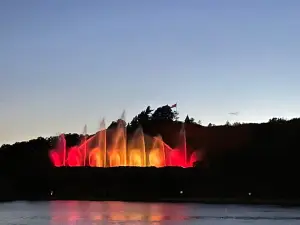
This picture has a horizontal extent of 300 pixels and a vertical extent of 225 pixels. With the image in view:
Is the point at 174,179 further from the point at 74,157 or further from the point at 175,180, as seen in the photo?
the point at 74,157

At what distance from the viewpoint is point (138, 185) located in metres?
68.6

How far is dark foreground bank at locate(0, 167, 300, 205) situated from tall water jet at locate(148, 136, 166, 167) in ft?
28.8

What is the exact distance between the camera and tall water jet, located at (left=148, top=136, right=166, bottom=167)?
262ft

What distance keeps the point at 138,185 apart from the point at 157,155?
41.2 feet

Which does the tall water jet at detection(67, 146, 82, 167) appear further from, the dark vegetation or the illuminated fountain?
the dark vegetation

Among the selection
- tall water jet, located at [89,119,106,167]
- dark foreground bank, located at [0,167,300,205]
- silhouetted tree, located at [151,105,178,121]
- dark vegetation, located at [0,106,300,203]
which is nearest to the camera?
dark foreground bank, located at [0,167,300,205]

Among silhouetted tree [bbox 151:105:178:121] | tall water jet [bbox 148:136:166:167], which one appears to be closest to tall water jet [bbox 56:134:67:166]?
tall water jet [bbox 148:136:166:167]

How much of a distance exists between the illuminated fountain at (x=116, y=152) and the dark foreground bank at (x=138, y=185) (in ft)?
28.5

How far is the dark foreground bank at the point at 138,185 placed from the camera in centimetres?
6681

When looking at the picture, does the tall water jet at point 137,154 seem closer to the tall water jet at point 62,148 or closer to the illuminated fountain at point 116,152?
the illuminated fountain at point 116,152

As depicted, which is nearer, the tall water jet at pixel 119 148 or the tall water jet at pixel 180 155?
the tall water jet at pixel 119 148

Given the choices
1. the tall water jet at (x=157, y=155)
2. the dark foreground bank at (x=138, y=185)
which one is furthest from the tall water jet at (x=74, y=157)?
the dark foreground bank at (x=138, y=185)

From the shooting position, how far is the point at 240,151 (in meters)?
86.2

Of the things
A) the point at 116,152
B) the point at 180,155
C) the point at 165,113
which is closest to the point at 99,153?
the point at 116,152
